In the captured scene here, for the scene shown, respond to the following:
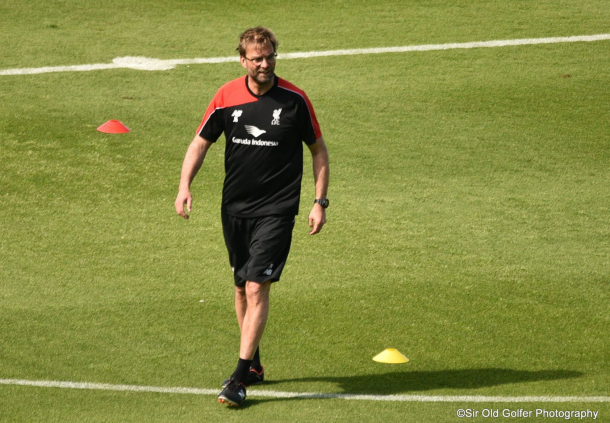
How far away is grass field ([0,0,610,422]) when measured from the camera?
604cm

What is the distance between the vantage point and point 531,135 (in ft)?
35.1

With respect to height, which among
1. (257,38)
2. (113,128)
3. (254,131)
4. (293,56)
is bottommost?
(113,128)

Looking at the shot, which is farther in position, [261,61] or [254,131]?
[254,131]

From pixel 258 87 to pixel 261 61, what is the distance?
0.64ft

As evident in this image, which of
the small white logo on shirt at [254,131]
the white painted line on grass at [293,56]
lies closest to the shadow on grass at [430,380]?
the small white logo on shirt at [254,131]

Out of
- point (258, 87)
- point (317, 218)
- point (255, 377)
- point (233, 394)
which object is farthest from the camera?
point (255, 377)

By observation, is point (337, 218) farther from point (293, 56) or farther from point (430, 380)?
point (293, 56)

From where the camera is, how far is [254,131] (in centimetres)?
566

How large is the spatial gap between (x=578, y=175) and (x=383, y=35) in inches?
177

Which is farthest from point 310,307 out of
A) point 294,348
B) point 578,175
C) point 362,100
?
point 362,100

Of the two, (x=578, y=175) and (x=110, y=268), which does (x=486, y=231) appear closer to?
(x=578, y=175)

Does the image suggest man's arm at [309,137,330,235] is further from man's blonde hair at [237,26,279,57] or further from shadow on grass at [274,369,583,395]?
shadow on grass at [274,369,583,395]

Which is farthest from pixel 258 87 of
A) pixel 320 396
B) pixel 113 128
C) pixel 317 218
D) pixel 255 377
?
pixel 113 128

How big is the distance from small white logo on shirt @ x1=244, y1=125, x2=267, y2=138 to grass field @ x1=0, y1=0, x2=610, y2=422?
1.64 metres
